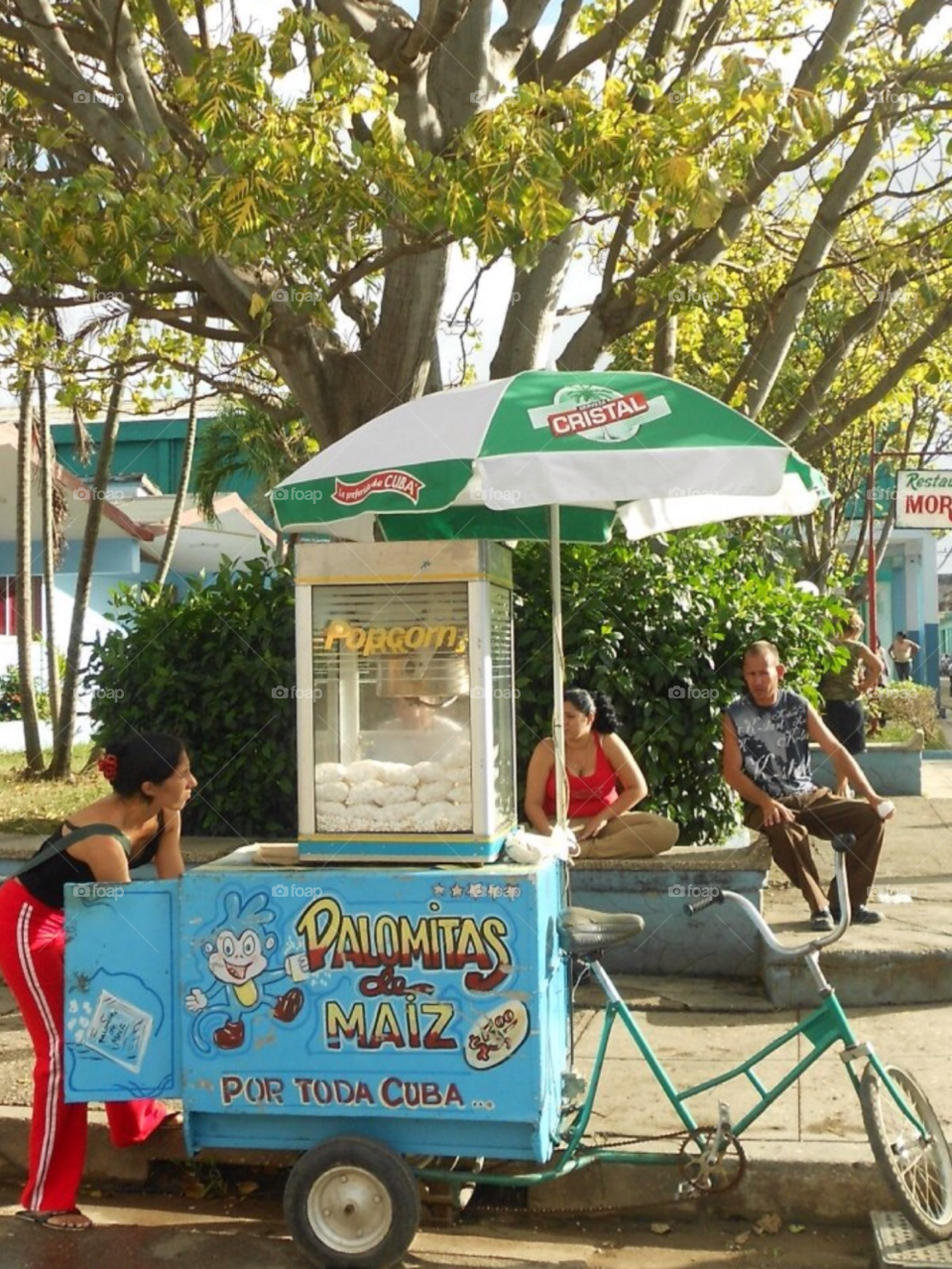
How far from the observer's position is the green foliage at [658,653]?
25.3 ft

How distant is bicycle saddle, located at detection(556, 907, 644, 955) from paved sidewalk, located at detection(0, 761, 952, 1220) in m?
0.84

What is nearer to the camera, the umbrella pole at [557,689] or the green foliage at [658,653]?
the umbrella pole at [557,689]

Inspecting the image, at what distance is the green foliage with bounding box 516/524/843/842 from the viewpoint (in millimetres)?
7711

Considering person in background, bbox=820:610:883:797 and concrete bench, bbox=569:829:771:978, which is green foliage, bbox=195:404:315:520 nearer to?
person in background, bbox=820:610:883:797

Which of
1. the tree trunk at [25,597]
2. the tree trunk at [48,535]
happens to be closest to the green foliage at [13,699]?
the tree trunk at [48,535]

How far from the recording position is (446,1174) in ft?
14.3

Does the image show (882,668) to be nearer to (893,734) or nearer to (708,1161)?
(893,734)

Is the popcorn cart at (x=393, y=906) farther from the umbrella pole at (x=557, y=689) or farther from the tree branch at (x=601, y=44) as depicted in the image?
the tree branch at (x=601, y=44)

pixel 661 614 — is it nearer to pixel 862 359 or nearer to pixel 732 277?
pixel 732 277

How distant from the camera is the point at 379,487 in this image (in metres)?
4.39

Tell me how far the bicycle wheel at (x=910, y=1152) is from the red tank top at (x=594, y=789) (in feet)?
8.68

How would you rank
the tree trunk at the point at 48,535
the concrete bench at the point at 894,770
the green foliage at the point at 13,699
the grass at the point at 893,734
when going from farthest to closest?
the green foliage at the point at 13,699, the grass at the point at 893,734, the tree trunk at the point at 48,535, the concrete bench at the point at 894,770

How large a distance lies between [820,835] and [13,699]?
16.6 m

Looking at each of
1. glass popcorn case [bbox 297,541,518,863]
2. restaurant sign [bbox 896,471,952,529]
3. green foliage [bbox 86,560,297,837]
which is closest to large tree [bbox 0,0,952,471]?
green foliage [bbox 86,560,297,837]
